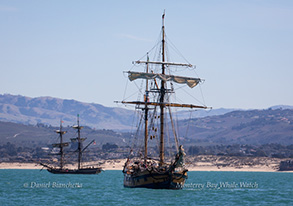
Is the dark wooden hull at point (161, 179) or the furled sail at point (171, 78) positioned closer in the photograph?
the dark wooden hull at point (161, 179)

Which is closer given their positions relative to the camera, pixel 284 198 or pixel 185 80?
pixel 284 198

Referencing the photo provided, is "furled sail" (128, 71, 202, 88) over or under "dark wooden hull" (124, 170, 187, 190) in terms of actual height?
over

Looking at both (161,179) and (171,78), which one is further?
(171,78)

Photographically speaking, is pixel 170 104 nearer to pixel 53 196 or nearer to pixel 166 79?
pixel 166 79

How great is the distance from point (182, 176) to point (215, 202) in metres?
11.4

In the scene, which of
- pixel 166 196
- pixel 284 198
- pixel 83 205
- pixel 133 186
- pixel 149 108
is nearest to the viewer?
pixel 83 205

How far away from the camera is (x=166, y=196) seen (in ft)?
244

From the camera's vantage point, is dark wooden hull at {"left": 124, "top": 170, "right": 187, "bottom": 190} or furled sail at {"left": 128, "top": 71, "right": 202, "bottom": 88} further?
Answer: furled sail at {"left": 128, "top": 71, "right": 202, "bottom": 88}

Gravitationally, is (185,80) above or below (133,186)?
above

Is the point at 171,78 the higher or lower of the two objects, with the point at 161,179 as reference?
higher

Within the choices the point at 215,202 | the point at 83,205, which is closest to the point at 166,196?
the point at 215,202

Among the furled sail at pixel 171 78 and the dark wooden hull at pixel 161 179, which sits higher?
the furled sail at pixel 171 78

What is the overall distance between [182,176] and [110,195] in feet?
32.8

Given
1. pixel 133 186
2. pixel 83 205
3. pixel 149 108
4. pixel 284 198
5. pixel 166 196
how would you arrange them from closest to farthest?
pixel 83 205 → pixel 166 196 → pixel 284 198 → pixel 133 186 → pixel 149 108
